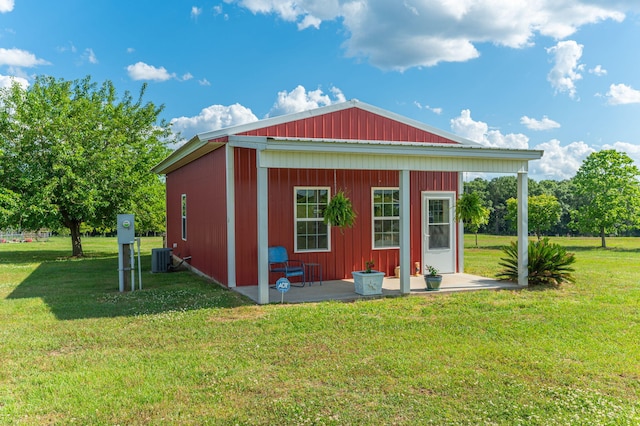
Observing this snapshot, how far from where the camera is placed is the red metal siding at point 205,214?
9.18 meters

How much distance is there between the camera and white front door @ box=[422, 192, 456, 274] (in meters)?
10.6

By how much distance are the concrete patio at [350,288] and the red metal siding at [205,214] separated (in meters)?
1.21

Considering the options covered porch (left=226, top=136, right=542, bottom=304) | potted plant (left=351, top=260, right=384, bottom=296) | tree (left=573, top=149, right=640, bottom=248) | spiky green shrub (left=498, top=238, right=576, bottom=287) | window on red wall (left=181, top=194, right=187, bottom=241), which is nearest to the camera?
covered porch (left=226, top=136, right=542, bottom=304)

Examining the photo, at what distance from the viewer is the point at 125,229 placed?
889cm

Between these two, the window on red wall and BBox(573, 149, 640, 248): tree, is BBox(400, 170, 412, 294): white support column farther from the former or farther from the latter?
BBox(573, 149, 640, 248): tree

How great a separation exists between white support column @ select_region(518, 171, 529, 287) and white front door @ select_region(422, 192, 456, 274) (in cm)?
189

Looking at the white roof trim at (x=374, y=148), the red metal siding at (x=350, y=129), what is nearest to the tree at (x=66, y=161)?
the red metal siding at (x=350, y=129)

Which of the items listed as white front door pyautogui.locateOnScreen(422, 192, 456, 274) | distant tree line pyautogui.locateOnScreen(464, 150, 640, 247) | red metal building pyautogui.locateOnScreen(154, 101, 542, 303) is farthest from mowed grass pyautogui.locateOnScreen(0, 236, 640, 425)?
distant tree line pyautogui.locateOnScreen(464, 150, 640, 247)

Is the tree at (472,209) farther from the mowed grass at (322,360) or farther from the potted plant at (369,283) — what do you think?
the potted plant at (369,283)

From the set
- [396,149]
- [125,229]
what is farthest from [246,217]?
[396,149]

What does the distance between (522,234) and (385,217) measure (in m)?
2.79

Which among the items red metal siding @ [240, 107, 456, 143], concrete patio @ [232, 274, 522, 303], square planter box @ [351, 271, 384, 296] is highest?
red metal siding @ [240, 107, 456, 143]

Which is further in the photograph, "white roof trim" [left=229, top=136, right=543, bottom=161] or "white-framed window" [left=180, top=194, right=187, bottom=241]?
"white-framed window" [left=180, top=194, right=187, bottom=241]

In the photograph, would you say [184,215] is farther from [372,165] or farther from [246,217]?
[372,165]
